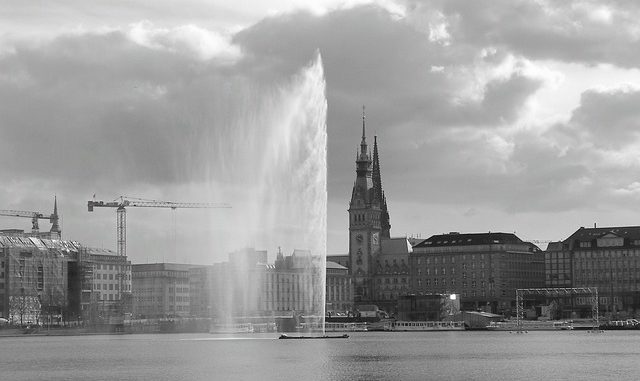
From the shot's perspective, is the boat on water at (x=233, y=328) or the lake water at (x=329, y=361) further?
the boat on water at (x=233, y=328)

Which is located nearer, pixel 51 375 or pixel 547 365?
pixel 51 375

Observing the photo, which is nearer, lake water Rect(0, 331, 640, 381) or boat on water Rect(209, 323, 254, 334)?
lake water Rect(0, 331, 640, 381)

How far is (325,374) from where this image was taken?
8638cm

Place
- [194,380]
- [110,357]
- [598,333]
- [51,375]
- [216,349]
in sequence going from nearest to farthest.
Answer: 1. [194,380]
2. [51,375]
3. [110,357]
4. [216,349]
5. [598,333]

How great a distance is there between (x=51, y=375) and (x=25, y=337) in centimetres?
10287

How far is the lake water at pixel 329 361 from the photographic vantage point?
85812 millimetres

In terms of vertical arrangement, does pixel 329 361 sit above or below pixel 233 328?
below

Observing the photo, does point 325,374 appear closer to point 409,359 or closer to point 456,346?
point 409,359

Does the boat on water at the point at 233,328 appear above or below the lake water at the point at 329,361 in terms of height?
above

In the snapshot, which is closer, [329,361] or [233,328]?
[329,361]

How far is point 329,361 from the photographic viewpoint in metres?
102

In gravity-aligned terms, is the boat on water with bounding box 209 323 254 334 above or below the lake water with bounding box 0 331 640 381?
above

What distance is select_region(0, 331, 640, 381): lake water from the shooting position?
85.8m

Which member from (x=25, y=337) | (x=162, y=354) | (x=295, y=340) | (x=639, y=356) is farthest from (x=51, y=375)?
(x=25, y=337)
